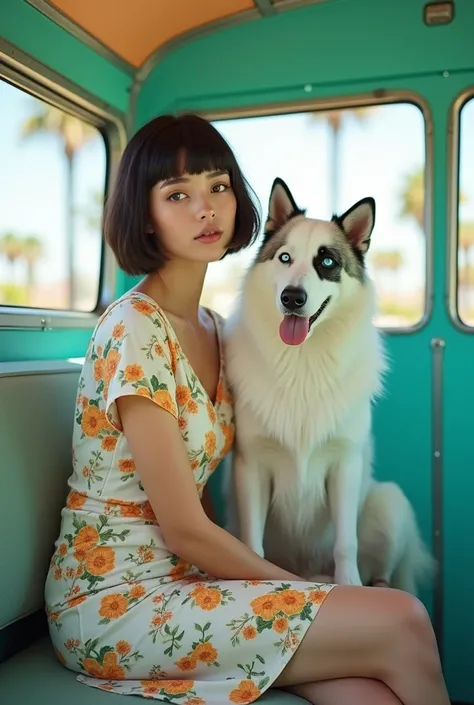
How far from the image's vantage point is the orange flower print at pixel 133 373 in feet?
5.36

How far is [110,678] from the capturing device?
161cm

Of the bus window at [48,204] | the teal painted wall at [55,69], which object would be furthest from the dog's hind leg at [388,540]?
the bus window at [48,204]

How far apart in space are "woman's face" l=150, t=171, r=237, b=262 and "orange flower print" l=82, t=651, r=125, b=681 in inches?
40.5

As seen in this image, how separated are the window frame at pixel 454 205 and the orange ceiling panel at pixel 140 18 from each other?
87 centimetres

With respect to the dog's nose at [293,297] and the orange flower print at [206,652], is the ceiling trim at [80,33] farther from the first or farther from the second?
the orange flower print at [206,652]

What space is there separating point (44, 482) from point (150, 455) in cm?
44

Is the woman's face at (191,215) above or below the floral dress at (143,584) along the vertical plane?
above

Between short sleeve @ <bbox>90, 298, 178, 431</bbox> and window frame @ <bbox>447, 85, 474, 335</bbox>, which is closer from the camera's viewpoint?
short sleeve @ <bbox>90, 298, 178, 431</bbox>

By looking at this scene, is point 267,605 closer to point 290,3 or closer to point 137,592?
point 137,592

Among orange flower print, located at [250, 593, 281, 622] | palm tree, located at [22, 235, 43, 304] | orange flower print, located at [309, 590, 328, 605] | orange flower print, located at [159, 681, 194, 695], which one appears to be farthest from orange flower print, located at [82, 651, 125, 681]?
palm tree, located at [22, 235, 43, 304]

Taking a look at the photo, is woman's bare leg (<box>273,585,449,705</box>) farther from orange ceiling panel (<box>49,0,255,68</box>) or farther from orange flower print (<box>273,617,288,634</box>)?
orange ceiling panel (<box>49,0,255,68</box>)

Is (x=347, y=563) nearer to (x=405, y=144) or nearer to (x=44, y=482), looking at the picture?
(x=44, y=482)

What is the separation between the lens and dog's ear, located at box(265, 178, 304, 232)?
2.16 m

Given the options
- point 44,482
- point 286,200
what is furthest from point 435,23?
point 44,482
